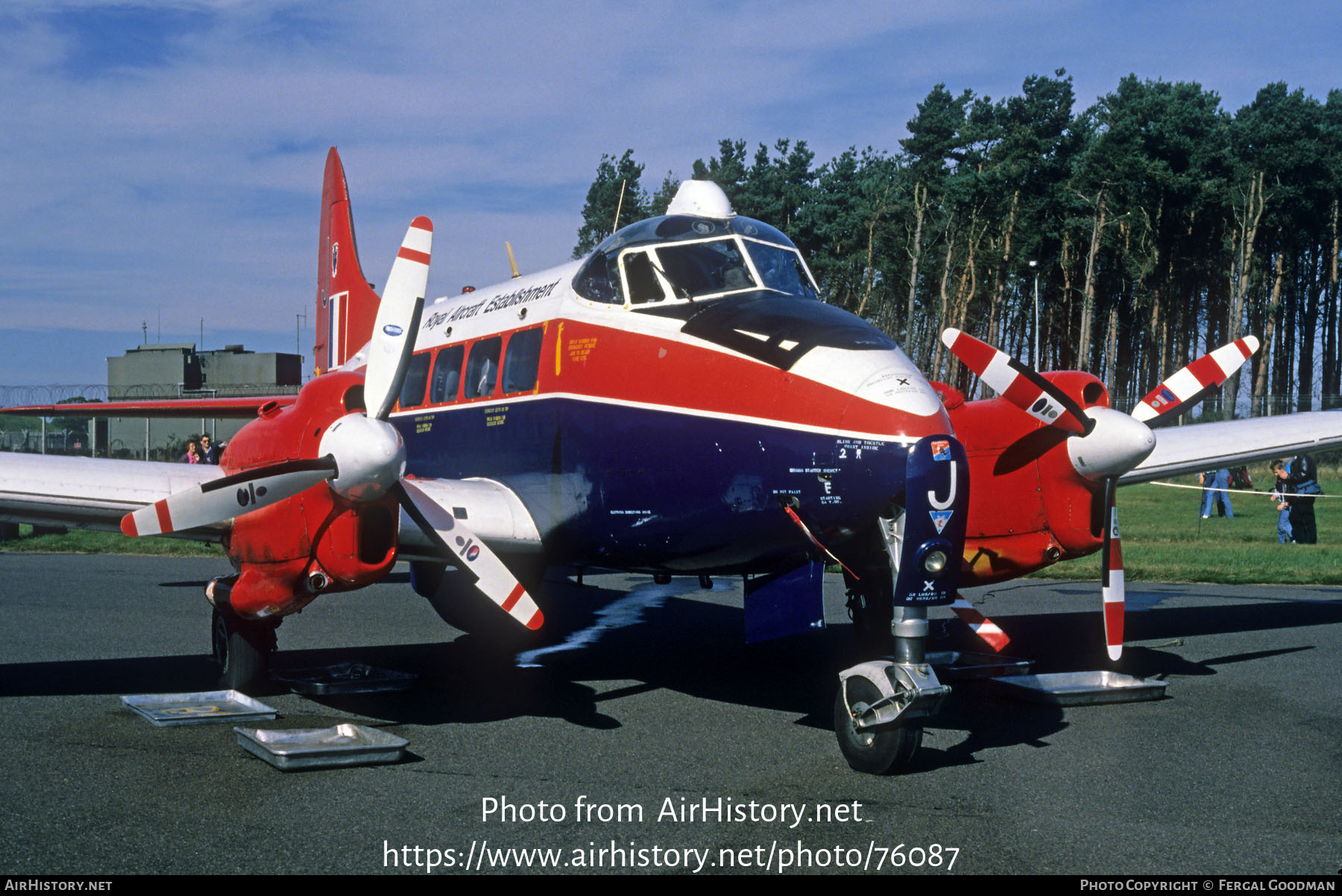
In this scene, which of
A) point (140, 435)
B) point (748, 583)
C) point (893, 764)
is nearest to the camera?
point (893, 764)

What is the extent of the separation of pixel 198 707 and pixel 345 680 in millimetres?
1237

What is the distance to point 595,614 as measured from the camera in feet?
48.2

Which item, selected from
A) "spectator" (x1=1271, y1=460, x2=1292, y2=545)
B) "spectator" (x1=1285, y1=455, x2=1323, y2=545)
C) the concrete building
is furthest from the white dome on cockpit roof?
the concrete building

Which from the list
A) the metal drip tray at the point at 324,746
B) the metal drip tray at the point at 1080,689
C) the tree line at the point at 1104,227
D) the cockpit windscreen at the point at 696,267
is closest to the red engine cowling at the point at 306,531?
the metal drip tray at the point at 324,746

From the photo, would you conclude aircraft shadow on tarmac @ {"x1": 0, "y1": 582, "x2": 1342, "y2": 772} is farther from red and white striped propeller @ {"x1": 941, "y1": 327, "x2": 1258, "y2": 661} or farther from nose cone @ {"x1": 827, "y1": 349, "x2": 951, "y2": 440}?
nose cone @ {"x1": 827, "y1": 349, "x2": 951, "y2": 440}

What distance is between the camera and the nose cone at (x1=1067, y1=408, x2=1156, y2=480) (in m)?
8.56

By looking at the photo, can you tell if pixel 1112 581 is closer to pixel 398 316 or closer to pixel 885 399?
pixel 885 399

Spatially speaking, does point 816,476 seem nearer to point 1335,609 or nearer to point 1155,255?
point 1335,609

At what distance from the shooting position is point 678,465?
7.46 meters

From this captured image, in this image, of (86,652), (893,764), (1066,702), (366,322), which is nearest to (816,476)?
(893,764)

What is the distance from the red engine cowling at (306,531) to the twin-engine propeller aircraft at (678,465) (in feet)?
0.06

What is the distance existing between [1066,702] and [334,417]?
6.20 meters

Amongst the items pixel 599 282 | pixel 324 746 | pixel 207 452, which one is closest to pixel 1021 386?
pixel 599 282

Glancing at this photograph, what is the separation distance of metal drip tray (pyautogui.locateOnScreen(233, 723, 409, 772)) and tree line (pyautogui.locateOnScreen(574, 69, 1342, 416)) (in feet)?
142
